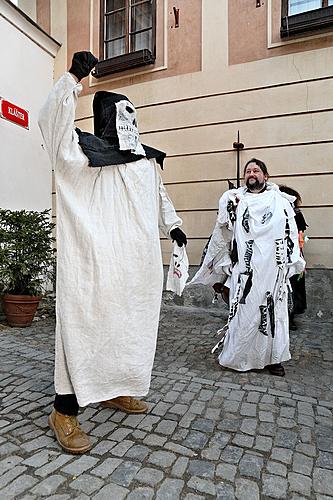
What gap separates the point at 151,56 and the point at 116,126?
16.1 ft

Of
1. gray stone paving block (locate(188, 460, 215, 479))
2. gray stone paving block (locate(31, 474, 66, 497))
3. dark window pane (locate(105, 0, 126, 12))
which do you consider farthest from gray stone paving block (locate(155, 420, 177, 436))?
dark window pane (locate(105, 0, 126, 12))

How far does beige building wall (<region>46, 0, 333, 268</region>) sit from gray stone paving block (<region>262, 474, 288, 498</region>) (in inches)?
160

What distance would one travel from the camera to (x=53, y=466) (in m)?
1.95

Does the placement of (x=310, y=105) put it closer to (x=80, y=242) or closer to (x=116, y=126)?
(x=116, y=126)

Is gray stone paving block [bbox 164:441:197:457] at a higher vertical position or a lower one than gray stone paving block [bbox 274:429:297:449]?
higher

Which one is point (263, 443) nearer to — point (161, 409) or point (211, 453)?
point (211, 453)

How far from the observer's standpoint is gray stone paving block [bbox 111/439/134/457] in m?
2.08

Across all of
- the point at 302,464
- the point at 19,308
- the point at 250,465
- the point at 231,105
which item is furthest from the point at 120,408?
the point at 231,105

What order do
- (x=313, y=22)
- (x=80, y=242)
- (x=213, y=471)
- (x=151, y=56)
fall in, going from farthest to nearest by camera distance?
(x=151, y=56) → (x=313, y=22) → (x=80, y=242) → (x=213, y=471)

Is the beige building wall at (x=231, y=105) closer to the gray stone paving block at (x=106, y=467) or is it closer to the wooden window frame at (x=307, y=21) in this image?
the wooden window frame at (x=307, y=21)

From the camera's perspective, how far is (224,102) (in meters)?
6.10

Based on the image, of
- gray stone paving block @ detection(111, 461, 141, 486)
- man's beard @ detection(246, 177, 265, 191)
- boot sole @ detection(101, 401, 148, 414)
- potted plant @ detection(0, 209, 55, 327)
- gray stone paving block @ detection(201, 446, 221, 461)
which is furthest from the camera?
potted plant @ detection(0, 209, 55, 327)

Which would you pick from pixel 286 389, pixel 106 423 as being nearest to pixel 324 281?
pixel 286 389

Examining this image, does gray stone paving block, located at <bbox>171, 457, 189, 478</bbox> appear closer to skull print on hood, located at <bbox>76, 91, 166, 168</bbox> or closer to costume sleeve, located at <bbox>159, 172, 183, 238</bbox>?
costume sleeve, located at <bbox>159, 172, 183, 238</bbox>
